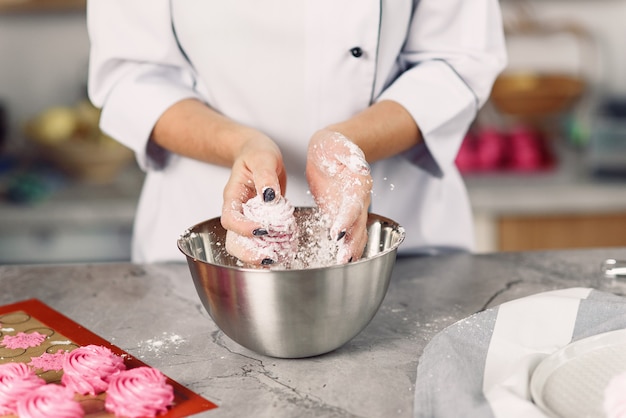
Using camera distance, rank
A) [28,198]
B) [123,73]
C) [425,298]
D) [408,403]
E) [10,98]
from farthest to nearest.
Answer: [10,98]
[28,198]
[123,73]
[425,298]
[408,403]

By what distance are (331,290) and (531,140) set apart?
1.81 meters

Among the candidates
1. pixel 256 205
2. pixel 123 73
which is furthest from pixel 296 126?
pixel 256 205

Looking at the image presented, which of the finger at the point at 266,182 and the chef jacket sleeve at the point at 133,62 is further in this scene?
the chef jacket sleeve at the point at 133,62

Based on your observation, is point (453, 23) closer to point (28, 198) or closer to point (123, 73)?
point (123, 73)

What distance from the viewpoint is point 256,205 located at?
825 mm

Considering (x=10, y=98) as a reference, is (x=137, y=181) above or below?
below

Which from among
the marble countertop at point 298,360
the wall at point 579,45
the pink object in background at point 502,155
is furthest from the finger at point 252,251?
the wall at point 579,45

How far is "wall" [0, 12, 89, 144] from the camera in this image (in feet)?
8.59

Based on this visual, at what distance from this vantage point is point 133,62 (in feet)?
3.94

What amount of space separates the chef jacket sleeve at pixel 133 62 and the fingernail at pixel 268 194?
1.26 ft

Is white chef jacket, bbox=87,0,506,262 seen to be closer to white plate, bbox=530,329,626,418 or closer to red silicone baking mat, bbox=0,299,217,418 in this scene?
red silicone baking mat, bbox=0,299,217,418

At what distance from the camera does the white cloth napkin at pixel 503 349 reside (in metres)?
0.68

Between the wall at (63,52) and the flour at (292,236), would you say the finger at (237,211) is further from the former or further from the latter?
the wall at (63,52)

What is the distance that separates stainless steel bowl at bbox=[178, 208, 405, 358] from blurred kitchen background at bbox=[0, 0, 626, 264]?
144 cm
